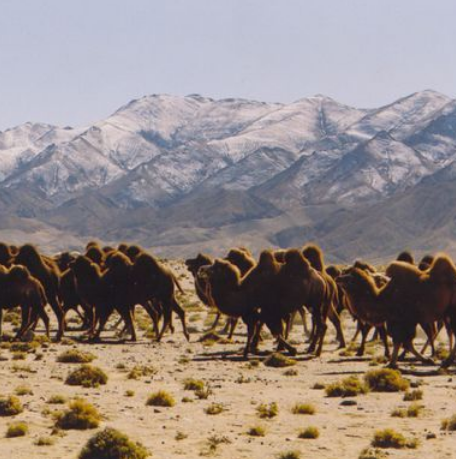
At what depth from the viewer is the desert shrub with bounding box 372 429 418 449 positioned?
12.8 metres

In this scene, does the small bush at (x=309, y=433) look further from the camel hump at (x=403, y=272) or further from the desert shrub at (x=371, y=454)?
the camel hump at (x=403, y=272)

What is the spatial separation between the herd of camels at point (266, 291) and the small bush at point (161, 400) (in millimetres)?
6121

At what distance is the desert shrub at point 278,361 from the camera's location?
21.5 meters

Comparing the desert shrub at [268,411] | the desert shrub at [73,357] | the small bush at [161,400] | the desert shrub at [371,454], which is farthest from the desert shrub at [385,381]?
the desert shrub at [73,357]

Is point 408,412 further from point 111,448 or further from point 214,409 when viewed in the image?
point 111,448

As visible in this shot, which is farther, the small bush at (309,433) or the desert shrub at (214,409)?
the desert shrub at (214,409)

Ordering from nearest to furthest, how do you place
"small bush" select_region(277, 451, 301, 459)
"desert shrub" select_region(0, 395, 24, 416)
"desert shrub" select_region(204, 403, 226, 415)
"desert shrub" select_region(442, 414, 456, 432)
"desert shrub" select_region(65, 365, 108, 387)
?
"small bush" select_region(277, 451, 301, 459)
"desert shrub" select_region(442, 414, 456, 432)
"desert shrub" select_region(0, 395, 24, 416)
"desert shrub" select_region(204, 403, 226, 415)
"desert shrub" select_region(65, 365, 108, 387)

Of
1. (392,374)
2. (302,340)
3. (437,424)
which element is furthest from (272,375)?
(302,340)

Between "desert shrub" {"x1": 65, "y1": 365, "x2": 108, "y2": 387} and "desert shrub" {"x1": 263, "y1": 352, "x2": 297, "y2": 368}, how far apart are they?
15.7 feet

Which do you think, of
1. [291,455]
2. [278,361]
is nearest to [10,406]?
[291,455]

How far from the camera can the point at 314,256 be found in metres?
25.0

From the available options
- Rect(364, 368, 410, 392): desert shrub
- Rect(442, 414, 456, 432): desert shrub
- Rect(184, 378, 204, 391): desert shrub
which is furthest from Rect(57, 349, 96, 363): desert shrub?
Rect(442, 414, 456, 432): desert shrub

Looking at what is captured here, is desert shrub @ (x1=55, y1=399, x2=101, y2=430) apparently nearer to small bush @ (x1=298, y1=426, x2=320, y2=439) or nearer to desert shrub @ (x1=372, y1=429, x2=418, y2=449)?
small bush @ (x1=298, y1=426, x2=320, y2=439)

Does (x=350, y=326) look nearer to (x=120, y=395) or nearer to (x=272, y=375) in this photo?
(x=272, y=375)
